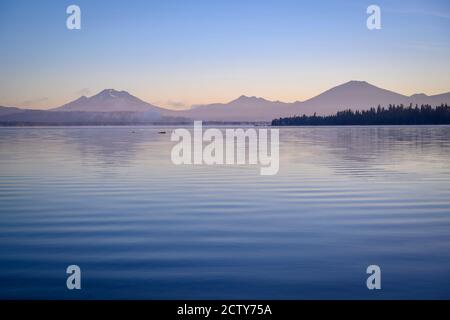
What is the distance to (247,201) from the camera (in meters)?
18.0

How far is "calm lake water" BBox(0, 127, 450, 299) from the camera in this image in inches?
352

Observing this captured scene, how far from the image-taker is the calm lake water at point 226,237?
8.93 m

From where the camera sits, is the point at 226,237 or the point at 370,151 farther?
the point at 370,151

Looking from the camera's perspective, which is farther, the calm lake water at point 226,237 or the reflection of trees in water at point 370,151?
the reflection of trees in water at point 370,151

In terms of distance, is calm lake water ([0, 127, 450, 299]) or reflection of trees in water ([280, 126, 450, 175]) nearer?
calm lake water ([0, 127, 450, 299])

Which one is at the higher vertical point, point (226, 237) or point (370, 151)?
point (370, 151)

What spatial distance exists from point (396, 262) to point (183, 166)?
2224cm

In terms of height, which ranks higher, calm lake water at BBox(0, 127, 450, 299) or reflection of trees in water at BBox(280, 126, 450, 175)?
reflection of trees in water at BBox(280, 126, 450, 175)

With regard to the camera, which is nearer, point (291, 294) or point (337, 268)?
point (291, 294)

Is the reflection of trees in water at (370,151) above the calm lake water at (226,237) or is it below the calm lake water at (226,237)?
above

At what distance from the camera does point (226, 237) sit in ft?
40.6
